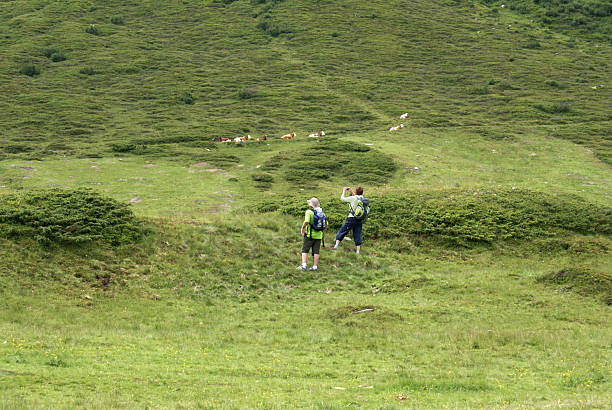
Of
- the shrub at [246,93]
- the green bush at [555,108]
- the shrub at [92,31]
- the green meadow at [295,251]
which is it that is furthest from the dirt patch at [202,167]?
the shrub at [92,31]

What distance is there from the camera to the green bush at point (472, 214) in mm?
25984

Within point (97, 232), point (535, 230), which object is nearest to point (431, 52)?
point (535, 230)

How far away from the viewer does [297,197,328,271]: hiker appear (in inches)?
831

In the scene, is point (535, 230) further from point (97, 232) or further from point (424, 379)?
point (97, 232)

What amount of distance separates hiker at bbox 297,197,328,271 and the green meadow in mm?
749

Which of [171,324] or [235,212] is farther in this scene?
[235,212]

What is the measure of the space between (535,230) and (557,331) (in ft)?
37.0

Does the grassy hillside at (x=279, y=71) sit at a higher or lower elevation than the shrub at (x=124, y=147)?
lower

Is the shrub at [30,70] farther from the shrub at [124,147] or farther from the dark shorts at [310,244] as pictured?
the dark shorts at [310,244]

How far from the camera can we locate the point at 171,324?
16.6 meters

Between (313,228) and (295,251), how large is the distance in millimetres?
2352

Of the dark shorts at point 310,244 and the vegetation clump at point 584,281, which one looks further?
the dark shorts at point 310,244

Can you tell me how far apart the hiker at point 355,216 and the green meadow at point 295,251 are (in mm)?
583

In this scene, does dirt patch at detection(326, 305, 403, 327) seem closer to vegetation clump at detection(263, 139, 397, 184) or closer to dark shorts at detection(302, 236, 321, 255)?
dark shorts at detection(302, 236, 321, 255)
